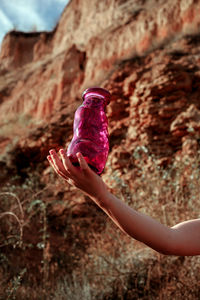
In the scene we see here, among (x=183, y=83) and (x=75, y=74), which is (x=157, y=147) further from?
(x=75, y=74)

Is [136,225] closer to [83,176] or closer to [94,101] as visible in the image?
[83,176]

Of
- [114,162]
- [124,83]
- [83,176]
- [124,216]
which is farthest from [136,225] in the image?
[124,83]

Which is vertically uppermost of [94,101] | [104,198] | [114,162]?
[114,162]

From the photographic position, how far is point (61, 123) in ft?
22.1

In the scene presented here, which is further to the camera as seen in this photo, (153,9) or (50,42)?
(50,42)

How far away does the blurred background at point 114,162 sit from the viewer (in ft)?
9.62

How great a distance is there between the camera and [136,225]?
954 millimetres

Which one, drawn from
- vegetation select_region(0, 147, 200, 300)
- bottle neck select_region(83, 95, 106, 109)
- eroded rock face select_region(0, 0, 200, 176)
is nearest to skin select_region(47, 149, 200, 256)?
bottle neck select_region(83, 95, 106, 109)

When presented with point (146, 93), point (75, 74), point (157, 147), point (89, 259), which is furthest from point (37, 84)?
point (89, 259)

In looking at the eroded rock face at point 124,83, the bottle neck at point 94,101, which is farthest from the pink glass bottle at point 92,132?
the eroded rock face at point 124,83

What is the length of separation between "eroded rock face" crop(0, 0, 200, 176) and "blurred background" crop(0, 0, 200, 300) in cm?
3

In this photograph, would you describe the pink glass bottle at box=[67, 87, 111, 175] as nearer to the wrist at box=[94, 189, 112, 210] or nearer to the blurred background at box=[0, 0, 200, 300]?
the wrist at box=[94, 189, 112, 210]

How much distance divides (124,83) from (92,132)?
17.6ft

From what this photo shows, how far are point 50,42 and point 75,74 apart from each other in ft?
20.4
